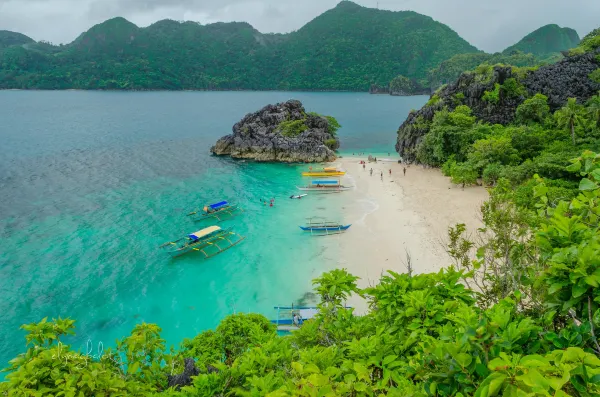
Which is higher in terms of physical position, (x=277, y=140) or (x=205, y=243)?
(x=277, y=140)

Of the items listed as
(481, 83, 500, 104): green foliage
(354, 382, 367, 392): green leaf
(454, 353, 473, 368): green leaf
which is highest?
(481, 83, 500, 104): green foliage

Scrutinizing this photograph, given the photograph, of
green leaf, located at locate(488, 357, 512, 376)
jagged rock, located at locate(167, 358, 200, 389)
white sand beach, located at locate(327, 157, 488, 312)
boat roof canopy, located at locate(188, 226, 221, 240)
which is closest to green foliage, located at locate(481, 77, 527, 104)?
white sand beach, located at locate(327, 157, 488, 312)

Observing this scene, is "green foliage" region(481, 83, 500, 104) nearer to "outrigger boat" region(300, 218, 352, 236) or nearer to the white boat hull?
the white boat hull

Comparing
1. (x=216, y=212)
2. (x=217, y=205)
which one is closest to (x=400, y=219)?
(x=217, y=205)

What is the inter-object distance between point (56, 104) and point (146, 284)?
152 meters

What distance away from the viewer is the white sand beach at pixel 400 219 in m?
25.1

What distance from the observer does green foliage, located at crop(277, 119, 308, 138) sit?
6267cm

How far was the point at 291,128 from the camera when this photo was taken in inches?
2500

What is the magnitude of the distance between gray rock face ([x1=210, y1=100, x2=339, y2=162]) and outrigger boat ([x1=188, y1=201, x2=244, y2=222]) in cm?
2330

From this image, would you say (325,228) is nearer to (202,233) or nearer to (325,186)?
(202,233)

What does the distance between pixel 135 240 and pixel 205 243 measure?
648 cm

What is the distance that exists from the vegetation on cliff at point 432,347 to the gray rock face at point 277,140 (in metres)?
50.3

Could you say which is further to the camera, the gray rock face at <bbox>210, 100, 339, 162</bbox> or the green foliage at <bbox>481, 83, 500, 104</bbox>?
the gray rock face at <bbox>210, 100, 339, 162</bbox>

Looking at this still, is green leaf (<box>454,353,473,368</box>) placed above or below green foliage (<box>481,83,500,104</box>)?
below
